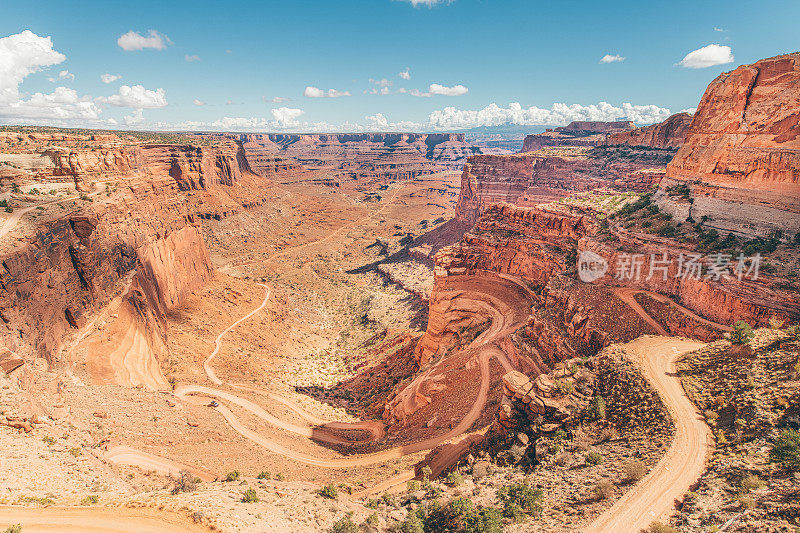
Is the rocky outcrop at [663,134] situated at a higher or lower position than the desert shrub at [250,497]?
higher

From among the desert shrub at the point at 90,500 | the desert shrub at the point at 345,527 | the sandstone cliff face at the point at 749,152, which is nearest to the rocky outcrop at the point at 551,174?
the sandstone cliff face at the point at 749,152

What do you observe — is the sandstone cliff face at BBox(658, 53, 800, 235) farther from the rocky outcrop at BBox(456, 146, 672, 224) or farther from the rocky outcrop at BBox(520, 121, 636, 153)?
the rocky outcrop at BBox(520, 121, 636, 153)

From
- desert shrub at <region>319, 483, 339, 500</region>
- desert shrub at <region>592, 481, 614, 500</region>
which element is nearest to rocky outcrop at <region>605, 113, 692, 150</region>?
desert shrub at <region>592, 481, 614, 500</region>

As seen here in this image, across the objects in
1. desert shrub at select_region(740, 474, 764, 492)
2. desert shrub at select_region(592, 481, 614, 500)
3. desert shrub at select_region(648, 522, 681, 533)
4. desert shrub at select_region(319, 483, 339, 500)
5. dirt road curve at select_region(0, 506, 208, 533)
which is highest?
desert shrub at select_region(740, 474, 764, 492)

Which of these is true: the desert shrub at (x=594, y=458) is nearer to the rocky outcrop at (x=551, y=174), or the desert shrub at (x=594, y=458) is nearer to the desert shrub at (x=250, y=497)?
the desert shrub at (x=250, y=497)

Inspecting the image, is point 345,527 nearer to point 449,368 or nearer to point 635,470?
point 635,470

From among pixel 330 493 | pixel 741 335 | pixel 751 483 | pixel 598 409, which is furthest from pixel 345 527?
pixel 741 335

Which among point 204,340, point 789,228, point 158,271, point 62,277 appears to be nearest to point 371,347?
point 204,340
